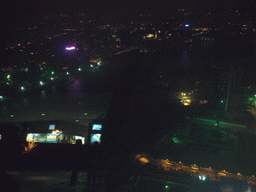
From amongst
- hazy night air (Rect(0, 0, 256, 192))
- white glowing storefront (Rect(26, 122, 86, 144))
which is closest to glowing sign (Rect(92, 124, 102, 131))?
hazy night air (Rect(0, 0, 256, 192))

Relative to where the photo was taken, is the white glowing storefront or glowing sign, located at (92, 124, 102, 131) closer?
glowing sign, located at (92, 124, 102, 131)

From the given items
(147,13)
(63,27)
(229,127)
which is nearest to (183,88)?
(229,127)

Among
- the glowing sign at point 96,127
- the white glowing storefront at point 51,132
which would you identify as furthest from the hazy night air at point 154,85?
the white glowing storefront at point 51,132

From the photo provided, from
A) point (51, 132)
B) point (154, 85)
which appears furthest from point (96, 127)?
point (51, 132)

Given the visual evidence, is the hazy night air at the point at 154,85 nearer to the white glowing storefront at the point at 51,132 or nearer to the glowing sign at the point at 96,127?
the glowing sign at the point at 96,127

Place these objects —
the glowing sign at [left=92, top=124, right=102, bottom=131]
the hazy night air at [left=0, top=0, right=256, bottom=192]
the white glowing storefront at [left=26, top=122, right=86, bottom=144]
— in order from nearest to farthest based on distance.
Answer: the hazy night air at [left=0, top=0, right=256, bottom=192]
the glowing sign at [left=92, top=124, right=102, bottom=131]
the white glowing storefront at [left=26, top=122, right=86, bottom=144]

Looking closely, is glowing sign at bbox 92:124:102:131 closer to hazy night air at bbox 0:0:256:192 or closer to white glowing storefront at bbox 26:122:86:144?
hazy night air at bbox 0:0:256:192

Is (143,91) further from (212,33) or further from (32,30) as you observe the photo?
(32,30)

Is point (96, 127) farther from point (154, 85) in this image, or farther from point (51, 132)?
→ point (51, 132)

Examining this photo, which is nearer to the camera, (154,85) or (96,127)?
(154,85)

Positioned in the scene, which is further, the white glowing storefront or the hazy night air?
the white glowing storefront

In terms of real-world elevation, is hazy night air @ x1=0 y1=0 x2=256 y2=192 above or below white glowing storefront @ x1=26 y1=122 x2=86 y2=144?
above

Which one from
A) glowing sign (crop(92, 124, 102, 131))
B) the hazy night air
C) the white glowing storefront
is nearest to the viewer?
the hazy night air
